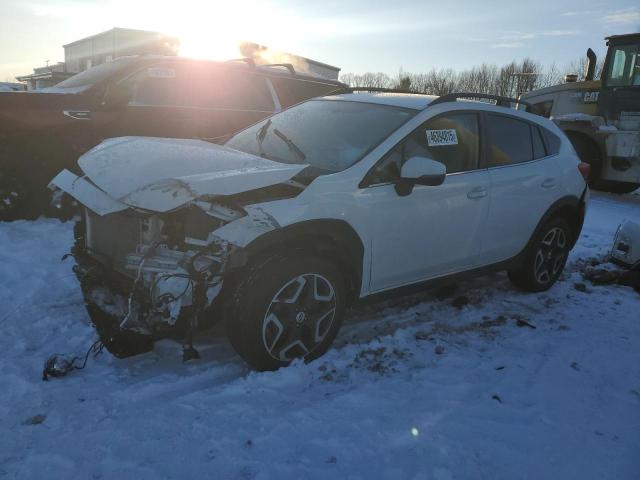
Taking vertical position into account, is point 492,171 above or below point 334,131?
below

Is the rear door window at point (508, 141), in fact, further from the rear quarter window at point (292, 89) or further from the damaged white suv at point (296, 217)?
the rear quarter window at point (292, 89)

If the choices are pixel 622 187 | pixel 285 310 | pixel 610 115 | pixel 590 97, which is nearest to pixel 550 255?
pixel 285 310

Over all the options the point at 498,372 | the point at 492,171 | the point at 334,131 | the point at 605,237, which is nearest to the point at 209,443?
the point at 498,372

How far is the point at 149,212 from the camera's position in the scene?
2.80 m

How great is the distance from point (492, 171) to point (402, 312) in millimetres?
1328

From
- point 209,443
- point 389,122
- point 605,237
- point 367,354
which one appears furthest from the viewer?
point 605,237

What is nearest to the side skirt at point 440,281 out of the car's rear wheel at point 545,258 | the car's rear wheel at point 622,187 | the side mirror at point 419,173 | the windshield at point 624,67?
the car's rear wheel at point 545,258

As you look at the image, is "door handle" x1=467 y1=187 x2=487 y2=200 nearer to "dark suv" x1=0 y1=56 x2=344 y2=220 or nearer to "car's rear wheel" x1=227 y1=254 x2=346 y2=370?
"car's rear wheel" x1=227 y1=254 x2=346 y2=370

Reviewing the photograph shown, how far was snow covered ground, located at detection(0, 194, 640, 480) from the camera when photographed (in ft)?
7.59

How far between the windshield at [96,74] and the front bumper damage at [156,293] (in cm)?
374

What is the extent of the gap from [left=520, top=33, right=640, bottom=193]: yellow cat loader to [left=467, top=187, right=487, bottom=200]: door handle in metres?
7.50

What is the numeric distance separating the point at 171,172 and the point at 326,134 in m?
1.27

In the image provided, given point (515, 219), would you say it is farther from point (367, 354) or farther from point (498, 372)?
point (367, 354)

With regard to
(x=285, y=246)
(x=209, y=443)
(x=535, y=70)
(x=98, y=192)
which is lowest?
(x=209, y=443)
